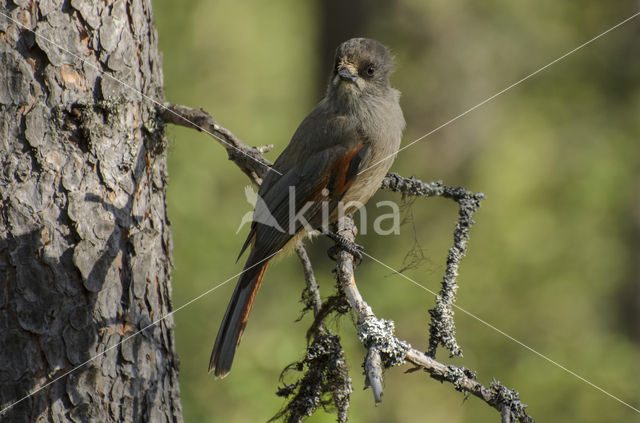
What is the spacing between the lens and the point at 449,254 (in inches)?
117

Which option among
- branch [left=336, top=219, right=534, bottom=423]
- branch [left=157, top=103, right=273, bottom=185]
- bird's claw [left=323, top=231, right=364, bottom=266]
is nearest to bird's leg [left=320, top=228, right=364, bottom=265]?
bird's claw [left=323, top=231, right=364, bottom=266]

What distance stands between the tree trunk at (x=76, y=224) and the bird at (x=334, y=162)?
3.15ft

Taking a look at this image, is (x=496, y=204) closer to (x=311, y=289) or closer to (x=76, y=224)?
(x=311, y=289)

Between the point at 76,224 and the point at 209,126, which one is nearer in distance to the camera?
the point at 76,224

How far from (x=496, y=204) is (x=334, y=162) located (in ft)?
15.7

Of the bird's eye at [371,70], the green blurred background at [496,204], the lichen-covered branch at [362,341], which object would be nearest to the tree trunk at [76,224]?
the lichen-covered branch at [362,341]

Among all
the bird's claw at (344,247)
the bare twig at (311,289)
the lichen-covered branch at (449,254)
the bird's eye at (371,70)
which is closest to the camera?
the lichen-covered branch at (449,254)

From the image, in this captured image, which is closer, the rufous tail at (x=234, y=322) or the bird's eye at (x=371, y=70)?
the rufous tail at (x=234, y=322)

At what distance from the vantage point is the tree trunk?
2.42 m

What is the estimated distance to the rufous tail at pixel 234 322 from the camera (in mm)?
3219

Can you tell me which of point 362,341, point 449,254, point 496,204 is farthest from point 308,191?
point 496,204

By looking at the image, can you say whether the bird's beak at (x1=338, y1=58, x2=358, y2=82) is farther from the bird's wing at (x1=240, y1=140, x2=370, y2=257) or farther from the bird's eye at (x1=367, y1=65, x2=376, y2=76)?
the bird's wing at (x1=240, y1=140, x2=370, y2=257)

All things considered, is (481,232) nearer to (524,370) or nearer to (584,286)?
(584,286)

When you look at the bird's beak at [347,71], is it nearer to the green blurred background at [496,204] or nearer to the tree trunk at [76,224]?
the tree trunk at [76,224]
